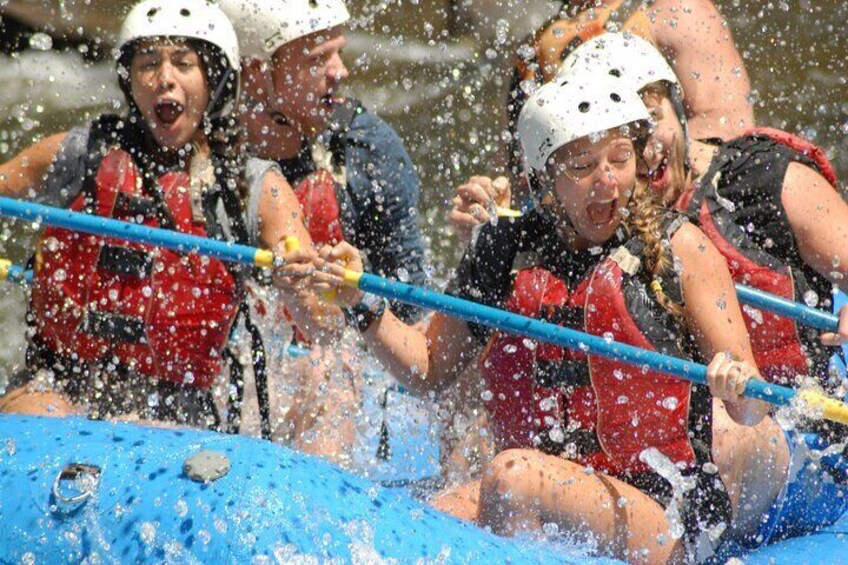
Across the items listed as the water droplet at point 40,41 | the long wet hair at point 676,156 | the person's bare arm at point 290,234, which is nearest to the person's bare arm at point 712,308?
the long wet hair at point 676,156

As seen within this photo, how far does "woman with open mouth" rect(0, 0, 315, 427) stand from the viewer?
3998mm

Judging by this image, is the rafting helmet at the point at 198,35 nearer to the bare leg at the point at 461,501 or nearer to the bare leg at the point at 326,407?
the bare leg at the point at 326,407

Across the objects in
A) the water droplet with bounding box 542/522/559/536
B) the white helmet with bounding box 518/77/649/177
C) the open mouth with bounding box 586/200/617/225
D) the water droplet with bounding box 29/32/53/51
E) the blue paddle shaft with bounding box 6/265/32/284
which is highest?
the white helmet with bounding box 518/77/649/177

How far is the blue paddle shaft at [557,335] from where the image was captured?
10.3 feet

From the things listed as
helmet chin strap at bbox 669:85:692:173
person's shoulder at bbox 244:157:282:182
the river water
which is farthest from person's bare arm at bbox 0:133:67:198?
the river water

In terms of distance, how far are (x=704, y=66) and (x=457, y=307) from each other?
1.75 meters

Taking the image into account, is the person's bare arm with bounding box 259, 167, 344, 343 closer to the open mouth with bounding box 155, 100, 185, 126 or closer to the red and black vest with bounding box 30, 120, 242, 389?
the red and black vest with bounding box 30, 120, 242, 389

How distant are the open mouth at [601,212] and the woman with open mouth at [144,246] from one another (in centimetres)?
87

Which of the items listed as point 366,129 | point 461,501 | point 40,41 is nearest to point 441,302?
point 461,501

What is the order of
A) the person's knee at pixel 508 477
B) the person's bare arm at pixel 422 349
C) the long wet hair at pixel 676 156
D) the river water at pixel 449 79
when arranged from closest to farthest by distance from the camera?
the person's knee at pixel 508 477
the person's bare arm at pixel 422 349
the long wet hair at pixel 676 156
the river water at pixel 449 79

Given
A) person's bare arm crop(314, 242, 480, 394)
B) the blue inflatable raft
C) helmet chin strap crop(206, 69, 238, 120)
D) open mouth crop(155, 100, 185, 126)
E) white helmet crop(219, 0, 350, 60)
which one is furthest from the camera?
white helmet crop(219, 0, 350, 60)

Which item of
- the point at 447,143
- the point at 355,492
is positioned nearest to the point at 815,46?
the point at 447,143

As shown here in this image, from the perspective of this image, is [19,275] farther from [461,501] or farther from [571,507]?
[571,507]

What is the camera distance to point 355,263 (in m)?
3.67
